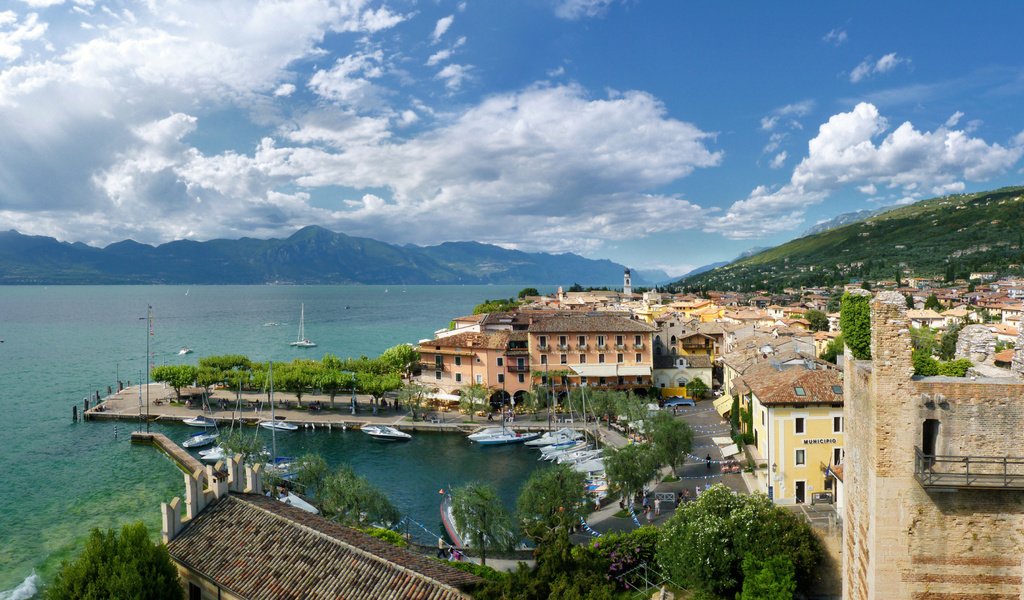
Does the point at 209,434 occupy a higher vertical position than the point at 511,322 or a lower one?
lower

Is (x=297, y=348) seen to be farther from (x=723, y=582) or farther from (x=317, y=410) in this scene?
(x=723, y=582)

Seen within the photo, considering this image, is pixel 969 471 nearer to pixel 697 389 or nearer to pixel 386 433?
pixel 386 433

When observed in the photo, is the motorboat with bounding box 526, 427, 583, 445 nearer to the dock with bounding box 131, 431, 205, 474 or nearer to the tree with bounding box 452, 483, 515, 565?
the tree with bounding box 452, 483, 515, 565

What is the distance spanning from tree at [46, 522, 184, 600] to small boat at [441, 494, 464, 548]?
14.9 m

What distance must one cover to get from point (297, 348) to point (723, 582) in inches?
4763

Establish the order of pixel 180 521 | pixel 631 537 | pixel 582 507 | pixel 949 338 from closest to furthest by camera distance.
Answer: pixel 180 521, pixel 631 537, pixel 582 507, pixel 949 338

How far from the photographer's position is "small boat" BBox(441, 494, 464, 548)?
32.0 m

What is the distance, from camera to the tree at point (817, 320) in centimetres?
11162

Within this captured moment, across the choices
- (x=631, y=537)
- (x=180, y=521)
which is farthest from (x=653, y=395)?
(x=180, y=521)

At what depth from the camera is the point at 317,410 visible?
6506cm

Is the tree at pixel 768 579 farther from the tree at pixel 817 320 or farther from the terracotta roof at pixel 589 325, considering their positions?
the tree at pixel 817 320

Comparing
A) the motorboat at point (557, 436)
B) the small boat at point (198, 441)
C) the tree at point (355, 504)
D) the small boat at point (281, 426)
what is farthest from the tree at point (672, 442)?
the small boat at point (198, 441)

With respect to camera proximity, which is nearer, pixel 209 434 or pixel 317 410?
pixel 209 434

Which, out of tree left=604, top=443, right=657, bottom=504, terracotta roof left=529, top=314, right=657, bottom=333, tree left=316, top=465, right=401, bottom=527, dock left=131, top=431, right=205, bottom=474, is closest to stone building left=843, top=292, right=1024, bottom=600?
tree left=604, top=443, right=657, bottom=504
